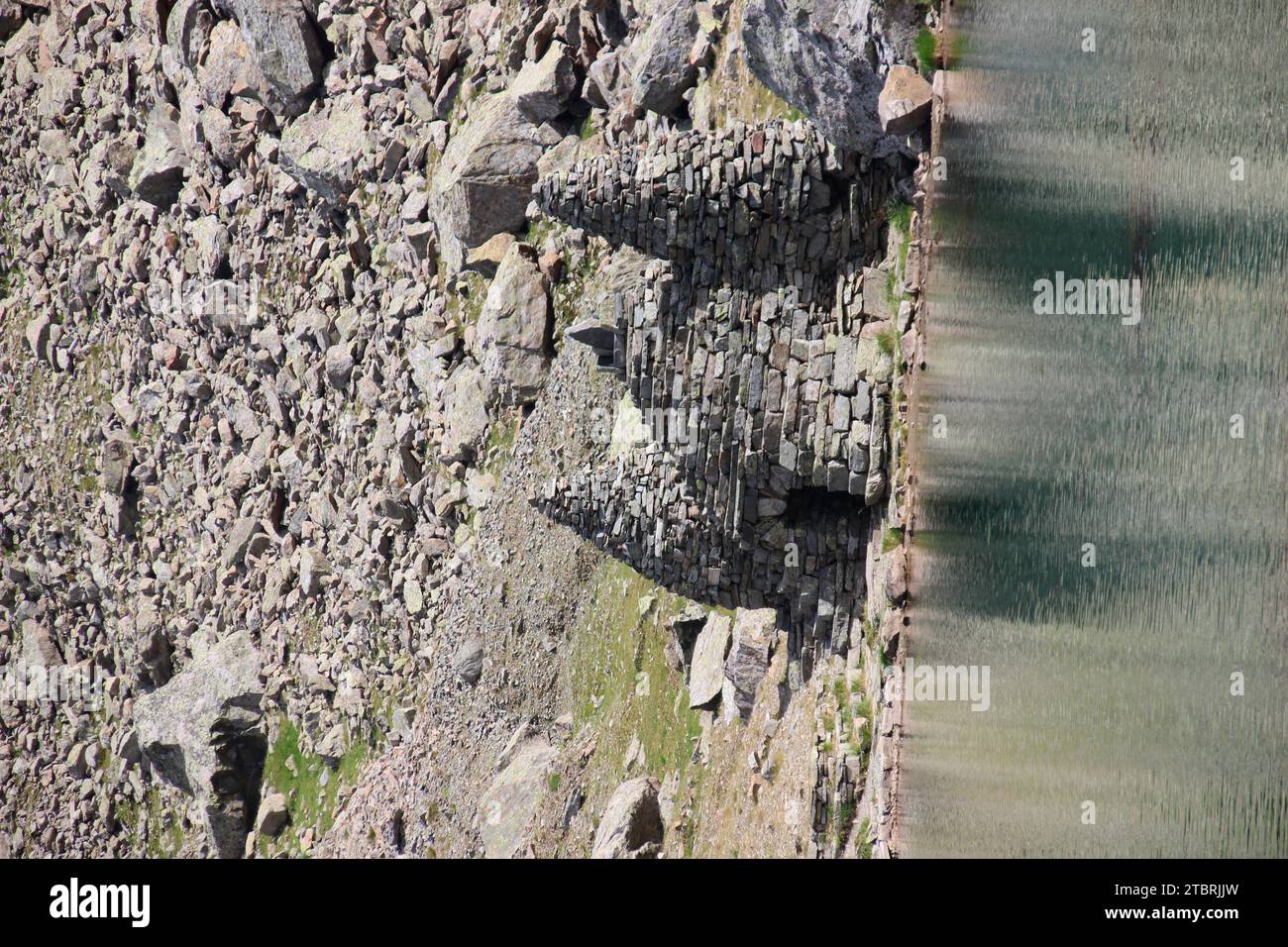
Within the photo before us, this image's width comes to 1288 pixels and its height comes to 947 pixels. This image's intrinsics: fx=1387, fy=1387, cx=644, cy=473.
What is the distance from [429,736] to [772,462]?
45.4 ft

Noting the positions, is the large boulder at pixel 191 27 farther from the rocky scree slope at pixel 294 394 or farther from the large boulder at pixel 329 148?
the large boulder at pixel 329 148

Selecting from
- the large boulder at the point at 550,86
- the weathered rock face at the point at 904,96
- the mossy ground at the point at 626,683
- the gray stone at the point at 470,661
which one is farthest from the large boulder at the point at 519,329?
the weathered rock face at the point at 904,96

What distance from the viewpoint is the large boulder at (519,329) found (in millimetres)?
26453

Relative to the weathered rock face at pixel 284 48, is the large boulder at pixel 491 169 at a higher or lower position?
lower

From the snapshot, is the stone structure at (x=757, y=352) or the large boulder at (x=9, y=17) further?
the large boulder at (x=9, y=17)

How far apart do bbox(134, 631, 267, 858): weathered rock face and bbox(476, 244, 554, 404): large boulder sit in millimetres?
12654

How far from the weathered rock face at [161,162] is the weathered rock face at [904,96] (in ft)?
94.9

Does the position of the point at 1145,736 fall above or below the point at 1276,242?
below

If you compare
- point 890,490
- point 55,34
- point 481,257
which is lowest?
point 890,490

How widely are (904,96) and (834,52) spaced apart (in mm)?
1070

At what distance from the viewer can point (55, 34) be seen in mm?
43750

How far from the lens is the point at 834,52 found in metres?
15.4
